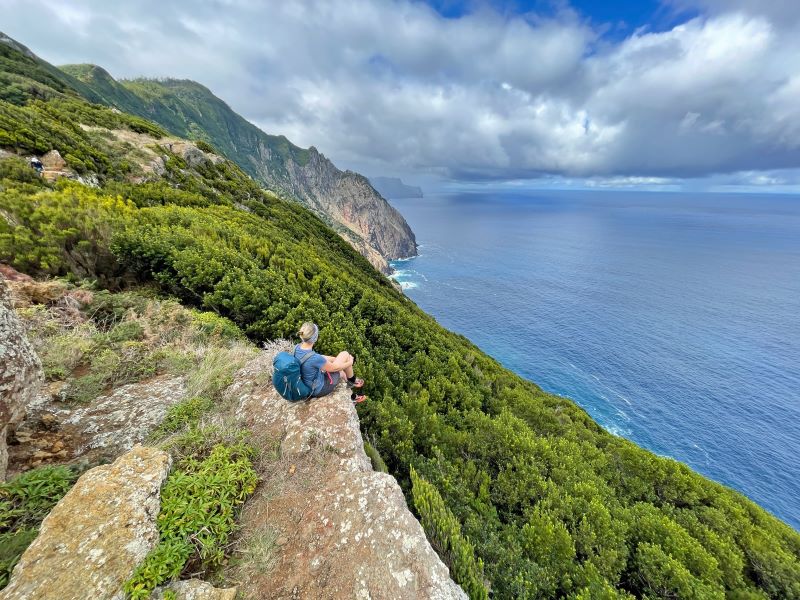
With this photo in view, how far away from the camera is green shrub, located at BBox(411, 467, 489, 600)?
444cm

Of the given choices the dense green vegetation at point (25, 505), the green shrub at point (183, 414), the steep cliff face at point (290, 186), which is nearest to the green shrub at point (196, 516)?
the green shrub at point (183, 414)

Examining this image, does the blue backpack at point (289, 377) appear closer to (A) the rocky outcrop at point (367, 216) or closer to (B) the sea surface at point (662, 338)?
(B) the sea surface at point (662, 338)

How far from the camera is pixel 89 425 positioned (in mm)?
5570

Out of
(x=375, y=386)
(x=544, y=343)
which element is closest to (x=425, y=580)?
(x=375, y=386)

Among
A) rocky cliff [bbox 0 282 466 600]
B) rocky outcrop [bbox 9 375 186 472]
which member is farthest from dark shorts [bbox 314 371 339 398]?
rocky outcrop [bbox 9 375 186 472]

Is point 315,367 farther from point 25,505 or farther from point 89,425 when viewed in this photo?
point 25,505

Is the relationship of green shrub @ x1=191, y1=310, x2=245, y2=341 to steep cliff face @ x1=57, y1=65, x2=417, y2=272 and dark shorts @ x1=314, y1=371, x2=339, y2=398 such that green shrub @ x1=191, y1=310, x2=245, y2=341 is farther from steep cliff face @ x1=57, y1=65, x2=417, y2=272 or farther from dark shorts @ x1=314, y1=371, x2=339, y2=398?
steep cliff face @ x1=57, y1=65, x2=417, y2=272

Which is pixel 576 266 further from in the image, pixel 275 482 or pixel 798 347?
pixel 275 482

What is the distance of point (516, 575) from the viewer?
6.02m

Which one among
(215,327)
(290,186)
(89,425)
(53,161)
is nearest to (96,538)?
(89,425)

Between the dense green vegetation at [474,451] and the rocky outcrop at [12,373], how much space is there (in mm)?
5748

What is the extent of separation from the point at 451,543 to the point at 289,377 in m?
3.80

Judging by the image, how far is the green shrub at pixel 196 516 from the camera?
11.3 feet

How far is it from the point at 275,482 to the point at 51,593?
2382 millimetres
